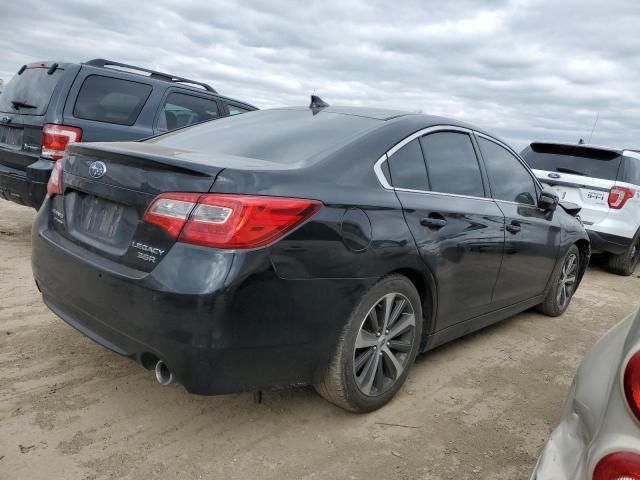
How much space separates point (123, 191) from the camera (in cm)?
233

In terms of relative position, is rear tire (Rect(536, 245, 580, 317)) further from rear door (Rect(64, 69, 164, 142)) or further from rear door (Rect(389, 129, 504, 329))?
rear door (Rect(64, 69, 164, 142))

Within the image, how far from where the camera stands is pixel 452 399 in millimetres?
3158

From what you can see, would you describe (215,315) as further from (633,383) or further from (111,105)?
(111,105)

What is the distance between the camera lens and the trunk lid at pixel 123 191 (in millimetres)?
2182

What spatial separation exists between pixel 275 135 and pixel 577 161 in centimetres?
554

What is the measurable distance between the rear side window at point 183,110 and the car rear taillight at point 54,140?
48.1 inches

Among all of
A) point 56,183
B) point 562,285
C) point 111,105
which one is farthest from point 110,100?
point 562,285

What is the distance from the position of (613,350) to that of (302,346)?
120 centimetres

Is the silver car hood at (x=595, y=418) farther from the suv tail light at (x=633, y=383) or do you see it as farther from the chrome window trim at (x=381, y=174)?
the chrome window trim at (x=381, y=174)

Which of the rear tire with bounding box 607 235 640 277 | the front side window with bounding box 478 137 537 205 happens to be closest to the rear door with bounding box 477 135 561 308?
the front side window with bounding box 478 137 537 205

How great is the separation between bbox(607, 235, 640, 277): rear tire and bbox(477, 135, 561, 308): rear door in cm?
360

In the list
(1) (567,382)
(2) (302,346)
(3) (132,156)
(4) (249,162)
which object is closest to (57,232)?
(3) (132,156)

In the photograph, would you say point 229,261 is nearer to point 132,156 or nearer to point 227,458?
point 132,156

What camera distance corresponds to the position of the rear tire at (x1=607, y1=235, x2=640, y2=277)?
7324 millimetres
